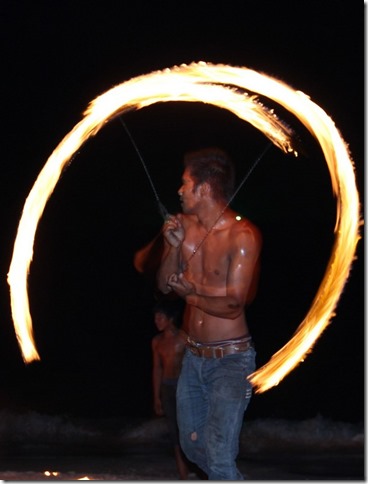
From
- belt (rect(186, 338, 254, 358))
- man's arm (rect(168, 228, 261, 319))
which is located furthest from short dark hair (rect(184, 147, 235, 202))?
belt (rect(186, 338, 254, 358))

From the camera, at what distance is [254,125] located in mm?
6012

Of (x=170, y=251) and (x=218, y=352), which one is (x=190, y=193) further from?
(x=218, y=352)

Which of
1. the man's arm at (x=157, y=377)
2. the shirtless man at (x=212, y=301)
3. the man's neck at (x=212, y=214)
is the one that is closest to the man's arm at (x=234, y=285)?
the shirtless man at (x=212, y=301)

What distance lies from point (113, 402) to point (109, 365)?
341mm

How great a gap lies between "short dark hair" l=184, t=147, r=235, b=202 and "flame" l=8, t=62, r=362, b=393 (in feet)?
1.79

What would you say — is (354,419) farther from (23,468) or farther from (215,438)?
(215,438)

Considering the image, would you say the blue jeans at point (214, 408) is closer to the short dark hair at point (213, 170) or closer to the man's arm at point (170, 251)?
the man's arm at point (170, 251)

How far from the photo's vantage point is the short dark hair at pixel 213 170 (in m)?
5.38

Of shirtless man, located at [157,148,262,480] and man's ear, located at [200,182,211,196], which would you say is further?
man's ear, located at [200,182,211,196]

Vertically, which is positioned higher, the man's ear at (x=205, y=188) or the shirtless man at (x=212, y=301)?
the man's ear at (x=205, y=188)

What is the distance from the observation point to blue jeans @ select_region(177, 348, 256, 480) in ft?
16.4

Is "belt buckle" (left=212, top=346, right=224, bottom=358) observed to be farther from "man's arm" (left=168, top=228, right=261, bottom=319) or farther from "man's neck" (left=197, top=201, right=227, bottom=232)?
"man's neck" (left=197, top=201, right=227, bottom=232)

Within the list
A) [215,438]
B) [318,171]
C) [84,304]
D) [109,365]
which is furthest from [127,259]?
[215,438]

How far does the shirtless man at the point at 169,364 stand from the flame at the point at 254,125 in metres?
1.60
